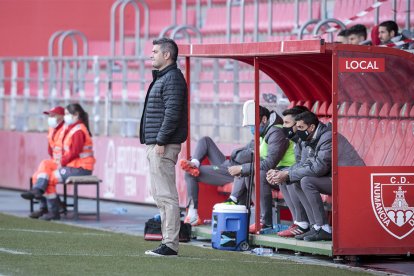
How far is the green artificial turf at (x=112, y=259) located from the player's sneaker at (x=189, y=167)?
0.98 m

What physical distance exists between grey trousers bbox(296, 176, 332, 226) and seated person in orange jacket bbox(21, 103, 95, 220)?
4974 millimetres

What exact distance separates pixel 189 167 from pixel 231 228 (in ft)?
5.21

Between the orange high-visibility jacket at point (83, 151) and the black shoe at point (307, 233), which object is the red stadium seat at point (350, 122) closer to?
the black shoe at point (307, 233)

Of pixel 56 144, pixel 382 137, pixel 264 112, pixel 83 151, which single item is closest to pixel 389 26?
pixel 264 112

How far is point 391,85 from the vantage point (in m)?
12.6

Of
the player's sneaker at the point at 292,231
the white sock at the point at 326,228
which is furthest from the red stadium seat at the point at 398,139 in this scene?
the player's sneaker at the point at 292,231

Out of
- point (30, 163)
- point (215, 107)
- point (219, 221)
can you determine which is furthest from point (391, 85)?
point (30, 163)

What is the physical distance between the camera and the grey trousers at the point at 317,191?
1277cm

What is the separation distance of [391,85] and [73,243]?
12.0 feet

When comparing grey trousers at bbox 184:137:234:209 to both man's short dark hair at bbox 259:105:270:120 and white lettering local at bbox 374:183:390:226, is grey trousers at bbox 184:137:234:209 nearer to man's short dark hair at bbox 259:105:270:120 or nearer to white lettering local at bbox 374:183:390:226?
man's short dark hair at bbox 259:105:270:120

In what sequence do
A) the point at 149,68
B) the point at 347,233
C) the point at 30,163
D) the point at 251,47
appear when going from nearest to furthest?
the point at 347,233 < the point at 251,47 < the point at 149,68 < the point at 30,163

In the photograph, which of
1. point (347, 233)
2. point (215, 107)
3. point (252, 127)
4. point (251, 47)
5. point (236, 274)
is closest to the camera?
point (236, 274)

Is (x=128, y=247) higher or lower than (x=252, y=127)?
lower

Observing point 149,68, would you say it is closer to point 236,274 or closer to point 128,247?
point 128,247
